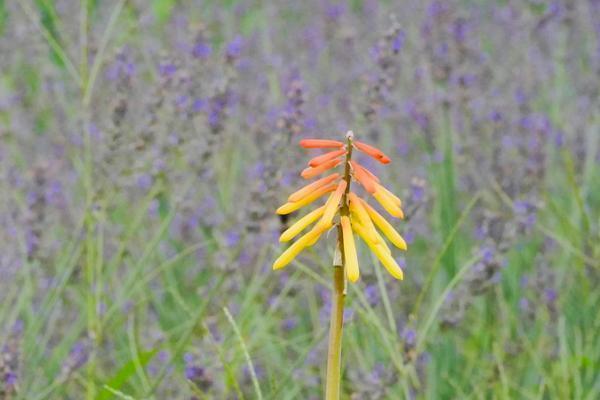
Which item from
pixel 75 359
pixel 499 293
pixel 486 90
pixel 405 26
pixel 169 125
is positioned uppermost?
pixel 405 26

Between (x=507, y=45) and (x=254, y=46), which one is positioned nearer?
(x=507, y=45)

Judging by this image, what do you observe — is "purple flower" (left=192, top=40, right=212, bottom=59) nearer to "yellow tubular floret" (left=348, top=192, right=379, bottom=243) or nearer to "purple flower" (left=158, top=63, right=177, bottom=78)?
"purple flower" (left=158, top=63, right=177, bottom=78)

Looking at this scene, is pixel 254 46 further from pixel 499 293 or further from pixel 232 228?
pixel 499 293

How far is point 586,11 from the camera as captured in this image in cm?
443

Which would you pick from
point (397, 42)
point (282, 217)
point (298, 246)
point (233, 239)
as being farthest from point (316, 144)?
point (233, 239)

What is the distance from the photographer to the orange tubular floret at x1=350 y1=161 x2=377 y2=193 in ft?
4.15

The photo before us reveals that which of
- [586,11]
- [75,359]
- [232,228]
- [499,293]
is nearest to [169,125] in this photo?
[232,228]

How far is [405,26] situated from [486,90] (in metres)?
1.00

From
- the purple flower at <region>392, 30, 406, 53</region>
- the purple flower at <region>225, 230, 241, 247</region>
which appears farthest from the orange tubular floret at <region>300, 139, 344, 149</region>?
the purple flower at <region>225, 230, 241, 247</region>

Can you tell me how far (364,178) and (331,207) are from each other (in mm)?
62

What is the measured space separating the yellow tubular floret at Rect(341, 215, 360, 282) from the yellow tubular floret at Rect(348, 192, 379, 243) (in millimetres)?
19

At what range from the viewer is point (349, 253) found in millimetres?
1221

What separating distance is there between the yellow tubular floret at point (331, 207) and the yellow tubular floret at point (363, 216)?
1 centimetres

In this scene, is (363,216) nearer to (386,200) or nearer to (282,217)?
(386,200)
